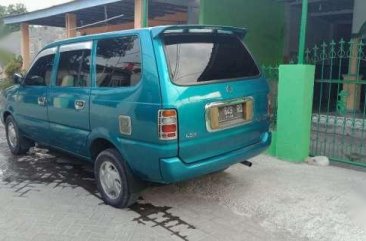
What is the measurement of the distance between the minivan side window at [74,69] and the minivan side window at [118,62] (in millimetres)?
226

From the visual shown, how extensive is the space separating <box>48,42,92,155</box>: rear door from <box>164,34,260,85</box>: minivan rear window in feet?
4.07

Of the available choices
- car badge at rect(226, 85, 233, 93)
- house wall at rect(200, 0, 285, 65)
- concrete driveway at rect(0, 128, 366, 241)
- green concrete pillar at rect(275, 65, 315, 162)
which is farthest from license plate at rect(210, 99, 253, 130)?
house wall at rect(200, 0, 285, 65)

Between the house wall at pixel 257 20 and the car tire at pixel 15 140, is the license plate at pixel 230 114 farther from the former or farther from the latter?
the house wall at pixel 257 20

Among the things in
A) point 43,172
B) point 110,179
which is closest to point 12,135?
point 43,172

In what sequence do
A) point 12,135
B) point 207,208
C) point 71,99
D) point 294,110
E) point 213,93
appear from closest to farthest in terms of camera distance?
point 213,93 < point 207,208 < point 71,99 < point 294,110 < point 12,135

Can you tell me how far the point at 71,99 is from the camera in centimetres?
Answer: 470

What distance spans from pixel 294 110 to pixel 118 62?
2788 millimetres

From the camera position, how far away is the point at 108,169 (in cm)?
438

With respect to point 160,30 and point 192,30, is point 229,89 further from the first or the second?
point 160,30

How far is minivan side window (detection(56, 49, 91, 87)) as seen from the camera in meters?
4.55

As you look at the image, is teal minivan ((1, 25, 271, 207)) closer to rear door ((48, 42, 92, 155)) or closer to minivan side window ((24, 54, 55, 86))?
rear door ((48, 42, 92, 155))

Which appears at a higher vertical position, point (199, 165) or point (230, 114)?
point (230, 114)

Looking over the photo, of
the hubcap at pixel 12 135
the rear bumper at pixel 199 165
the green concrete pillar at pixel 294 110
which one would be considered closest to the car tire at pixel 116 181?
the rear bumper at pixel 199 165

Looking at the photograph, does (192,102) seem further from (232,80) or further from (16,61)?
(16,61)
